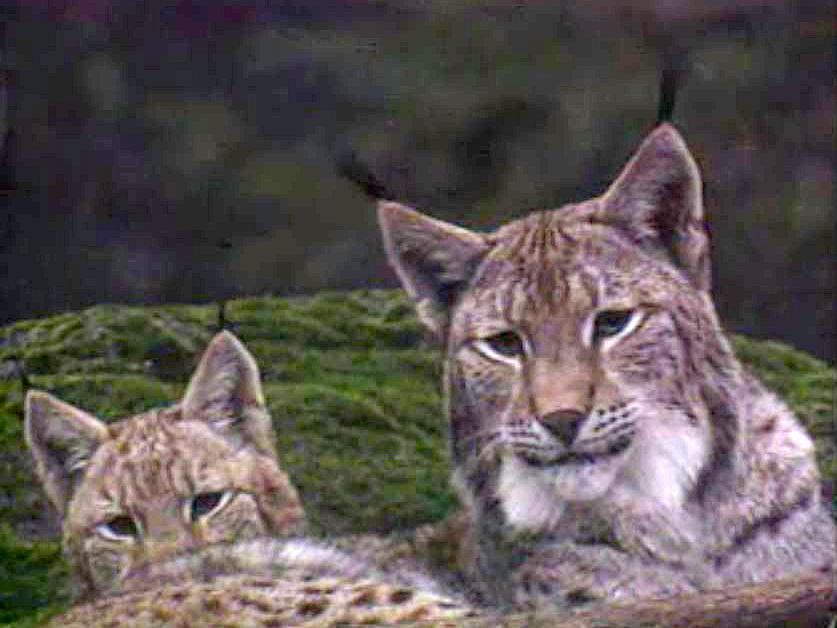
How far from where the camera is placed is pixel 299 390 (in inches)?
237

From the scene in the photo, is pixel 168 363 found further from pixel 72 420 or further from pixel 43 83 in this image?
pixel 43 83

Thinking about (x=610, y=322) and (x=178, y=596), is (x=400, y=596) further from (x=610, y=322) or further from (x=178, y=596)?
(x=610, y=322)

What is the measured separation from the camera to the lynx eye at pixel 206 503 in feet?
18.9

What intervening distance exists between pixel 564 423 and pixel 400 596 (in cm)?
52

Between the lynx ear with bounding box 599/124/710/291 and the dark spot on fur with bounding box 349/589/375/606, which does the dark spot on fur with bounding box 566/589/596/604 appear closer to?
the dark spot on fur with bounding box 349/589/375/606

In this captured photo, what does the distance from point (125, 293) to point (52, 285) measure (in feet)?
A: 0.58

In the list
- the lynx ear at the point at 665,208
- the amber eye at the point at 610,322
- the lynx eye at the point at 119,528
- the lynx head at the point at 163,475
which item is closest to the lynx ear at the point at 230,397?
the lynx head at the point at 163,475

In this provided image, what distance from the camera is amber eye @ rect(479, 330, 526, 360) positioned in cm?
573

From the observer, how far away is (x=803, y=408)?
6266mm

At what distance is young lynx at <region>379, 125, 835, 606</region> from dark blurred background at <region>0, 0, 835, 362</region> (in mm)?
208

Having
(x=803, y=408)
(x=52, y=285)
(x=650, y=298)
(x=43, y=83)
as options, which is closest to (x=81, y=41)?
(x=43, y=83)

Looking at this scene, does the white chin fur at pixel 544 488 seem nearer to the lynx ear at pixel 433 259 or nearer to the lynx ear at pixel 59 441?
the lynx ear at pixel 433 259

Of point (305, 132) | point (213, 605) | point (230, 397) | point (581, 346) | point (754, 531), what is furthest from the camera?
point (305, 132)

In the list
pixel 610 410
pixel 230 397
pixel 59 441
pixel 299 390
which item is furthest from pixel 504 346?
pixel 59 441
